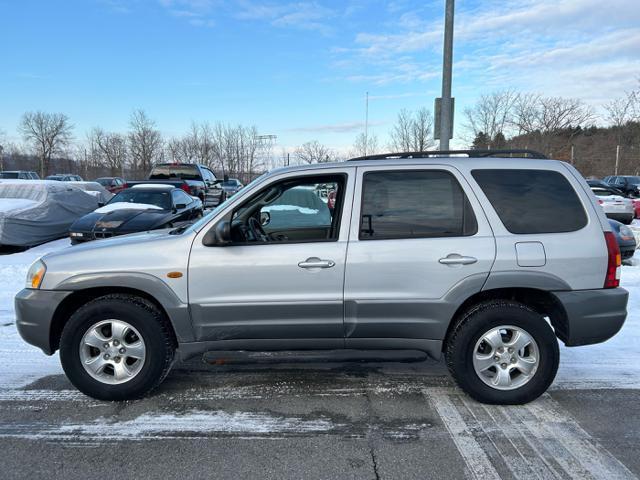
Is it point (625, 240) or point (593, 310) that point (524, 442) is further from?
point (625, 240)

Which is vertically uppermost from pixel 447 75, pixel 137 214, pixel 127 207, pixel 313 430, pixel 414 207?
pixel 447 75

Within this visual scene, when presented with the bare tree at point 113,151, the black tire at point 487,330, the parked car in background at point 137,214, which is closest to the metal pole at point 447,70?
the parked car in background at point 137,214

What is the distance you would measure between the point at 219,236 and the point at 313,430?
156cm

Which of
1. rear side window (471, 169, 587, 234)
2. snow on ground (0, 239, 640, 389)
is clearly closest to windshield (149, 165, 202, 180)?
snow on ground (0, 239, 640, 389)

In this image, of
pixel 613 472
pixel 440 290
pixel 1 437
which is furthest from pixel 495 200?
pixel 1 437

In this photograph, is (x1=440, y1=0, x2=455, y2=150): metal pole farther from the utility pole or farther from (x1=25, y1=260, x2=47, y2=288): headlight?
(x1=25, y1=260, x2=47, y2=288): headlight

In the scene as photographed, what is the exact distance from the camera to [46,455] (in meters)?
2.82

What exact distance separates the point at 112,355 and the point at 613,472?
3.53 meters

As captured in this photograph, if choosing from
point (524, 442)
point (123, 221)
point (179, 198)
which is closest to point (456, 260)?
point (524, 442)

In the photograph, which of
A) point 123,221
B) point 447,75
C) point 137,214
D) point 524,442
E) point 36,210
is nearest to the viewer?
point 524,442

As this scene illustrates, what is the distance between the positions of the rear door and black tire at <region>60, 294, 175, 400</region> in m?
1.48

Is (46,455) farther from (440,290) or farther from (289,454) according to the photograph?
(440,290)

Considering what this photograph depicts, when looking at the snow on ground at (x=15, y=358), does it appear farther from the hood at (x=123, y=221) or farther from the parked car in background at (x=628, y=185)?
the parked car in background at (x=628, y=185)

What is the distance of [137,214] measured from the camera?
8773mm
